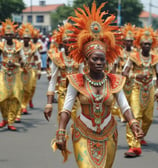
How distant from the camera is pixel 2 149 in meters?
8.88

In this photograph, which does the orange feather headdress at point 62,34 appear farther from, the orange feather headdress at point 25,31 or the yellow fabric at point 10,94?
the orange feather headdress at point 25,31

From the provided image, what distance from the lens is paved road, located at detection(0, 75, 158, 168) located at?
25.7 feet

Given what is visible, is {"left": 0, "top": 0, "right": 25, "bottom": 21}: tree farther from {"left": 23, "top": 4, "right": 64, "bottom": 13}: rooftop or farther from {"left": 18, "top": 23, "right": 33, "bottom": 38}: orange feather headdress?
{"left": 23, "top": 4, "right": 64, "bottom": 13}: rooftop

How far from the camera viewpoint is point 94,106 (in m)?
5.37

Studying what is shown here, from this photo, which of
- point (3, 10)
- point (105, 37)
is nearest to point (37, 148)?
point (105, 37)

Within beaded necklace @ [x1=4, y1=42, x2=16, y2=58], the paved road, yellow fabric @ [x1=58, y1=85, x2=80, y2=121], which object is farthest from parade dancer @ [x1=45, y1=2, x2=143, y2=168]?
beaded necklace @ [x1=4, y1=42, x2=16, y2=58]

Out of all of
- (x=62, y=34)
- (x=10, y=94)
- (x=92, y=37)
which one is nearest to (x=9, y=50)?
(x=10, y=94)

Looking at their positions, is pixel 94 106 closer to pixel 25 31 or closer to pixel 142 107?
pixel 142 107

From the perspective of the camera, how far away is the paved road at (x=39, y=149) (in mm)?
7842

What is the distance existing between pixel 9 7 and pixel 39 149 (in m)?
39.9

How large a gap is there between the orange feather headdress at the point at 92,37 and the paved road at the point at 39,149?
2.48 meters

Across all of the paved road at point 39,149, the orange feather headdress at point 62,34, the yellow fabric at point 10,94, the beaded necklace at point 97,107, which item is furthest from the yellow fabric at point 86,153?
the yellow fabric at point 10,94

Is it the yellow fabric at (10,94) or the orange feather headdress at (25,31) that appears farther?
the orange feather headdress at (25,31)

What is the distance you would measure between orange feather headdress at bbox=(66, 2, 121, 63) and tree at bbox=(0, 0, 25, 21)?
133 feet
